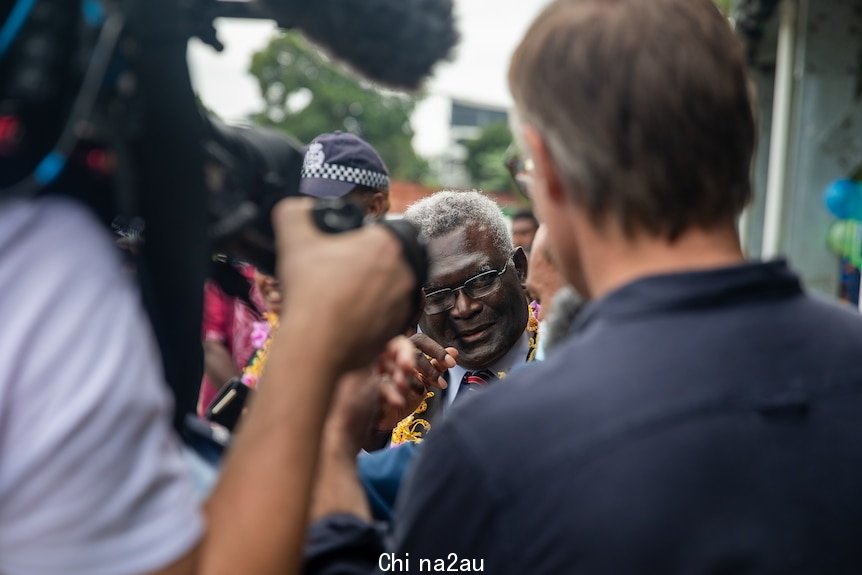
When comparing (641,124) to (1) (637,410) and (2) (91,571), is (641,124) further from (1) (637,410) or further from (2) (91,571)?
(2) (91,571)

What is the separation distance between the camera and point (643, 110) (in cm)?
128

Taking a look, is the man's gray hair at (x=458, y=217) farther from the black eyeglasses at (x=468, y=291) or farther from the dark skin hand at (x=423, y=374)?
the dark skin hand at (x=423, y=374)

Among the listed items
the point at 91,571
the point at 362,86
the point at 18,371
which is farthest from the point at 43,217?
the point at 362,86

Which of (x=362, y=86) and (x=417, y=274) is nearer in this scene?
(x=417, y=274)

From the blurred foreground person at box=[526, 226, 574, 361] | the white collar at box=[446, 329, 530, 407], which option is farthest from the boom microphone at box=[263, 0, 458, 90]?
the white collar at box=[446, 329, 530, 407]

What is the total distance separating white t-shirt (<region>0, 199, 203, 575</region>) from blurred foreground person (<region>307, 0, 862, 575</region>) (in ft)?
1.35

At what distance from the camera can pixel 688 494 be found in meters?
1.20

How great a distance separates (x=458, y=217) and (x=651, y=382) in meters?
2.04

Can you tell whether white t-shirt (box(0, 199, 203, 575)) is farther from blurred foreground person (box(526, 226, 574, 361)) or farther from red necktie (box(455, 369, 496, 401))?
red necktie (box(455, 369, 496, 401))

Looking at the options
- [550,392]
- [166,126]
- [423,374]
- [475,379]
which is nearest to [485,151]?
[475,379]

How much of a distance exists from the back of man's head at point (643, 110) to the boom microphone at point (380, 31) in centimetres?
18

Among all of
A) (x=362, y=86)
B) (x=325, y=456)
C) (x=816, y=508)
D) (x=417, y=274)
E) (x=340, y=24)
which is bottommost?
(x=325, y=456)

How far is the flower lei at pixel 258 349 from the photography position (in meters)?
3.08

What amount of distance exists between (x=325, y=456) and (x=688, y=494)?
52cm
